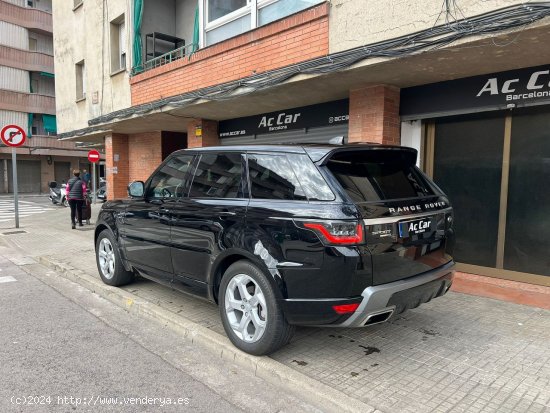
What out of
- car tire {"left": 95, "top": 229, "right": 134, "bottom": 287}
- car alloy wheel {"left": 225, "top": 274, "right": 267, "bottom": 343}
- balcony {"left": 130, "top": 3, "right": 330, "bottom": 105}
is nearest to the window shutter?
balcony {"left": 130, "top": 3, "right": 330, "bottom": 105}

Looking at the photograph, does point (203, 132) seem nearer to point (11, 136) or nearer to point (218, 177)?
point (11, 136)

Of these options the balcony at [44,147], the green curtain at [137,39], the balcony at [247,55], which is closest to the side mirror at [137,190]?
the balcony at [247,55]

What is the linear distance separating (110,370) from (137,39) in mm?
9827

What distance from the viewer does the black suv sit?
116 inches

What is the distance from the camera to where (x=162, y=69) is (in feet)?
32.5

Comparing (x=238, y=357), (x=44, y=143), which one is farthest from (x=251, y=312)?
(x=44, y=143)

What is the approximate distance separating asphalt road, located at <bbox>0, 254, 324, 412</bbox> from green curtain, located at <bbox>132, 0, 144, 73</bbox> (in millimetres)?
7965

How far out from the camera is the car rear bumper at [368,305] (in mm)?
2953

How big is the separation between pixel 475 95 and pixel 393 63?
4.56 feet

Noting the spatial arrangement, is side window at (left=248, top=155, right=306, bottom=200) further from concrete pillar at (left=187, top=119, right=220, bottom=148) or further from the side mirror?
concrete pillar at (left=187, top=119, right=220, bottom=148)

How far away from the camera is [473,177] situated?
245 inches

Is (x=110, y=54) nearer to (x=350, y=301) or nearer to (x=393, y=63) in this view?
(x=393, y=63)

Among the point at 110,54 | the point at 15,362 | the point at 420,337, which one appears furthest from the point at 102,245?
the point at 110,54

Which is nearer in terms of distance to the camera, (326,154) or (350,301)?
(350,301)
